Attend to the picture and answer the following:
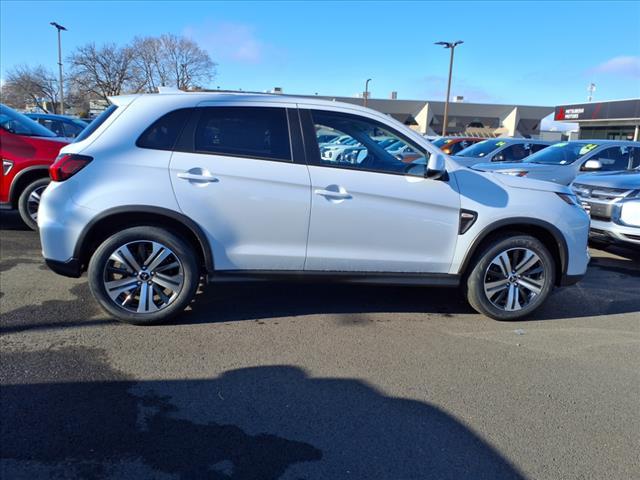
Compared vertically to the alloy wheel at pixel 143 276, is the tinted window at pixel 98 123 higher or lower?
higher

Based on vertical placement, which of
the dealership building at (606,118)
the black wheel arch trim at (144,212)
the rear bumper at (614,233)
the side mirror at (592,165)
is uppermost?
the dealership building at (606,118)

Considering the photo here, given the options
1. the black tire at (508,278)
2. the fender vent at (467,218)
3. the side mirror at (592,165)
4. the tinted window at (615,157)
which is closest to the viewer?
the fender vent at (467,218)

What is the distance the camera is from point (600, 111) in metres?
39.8

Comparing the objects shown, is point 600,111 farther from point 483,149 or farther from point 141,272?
point 141,272

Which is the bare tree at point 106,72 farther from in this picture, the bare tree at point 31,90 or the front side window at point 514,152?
the front side window at point 514,152

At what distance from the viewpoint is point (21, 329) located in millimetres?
3852

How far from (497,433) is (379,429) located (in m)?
0.68

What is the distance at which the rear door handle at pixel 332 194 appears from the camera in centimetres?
389

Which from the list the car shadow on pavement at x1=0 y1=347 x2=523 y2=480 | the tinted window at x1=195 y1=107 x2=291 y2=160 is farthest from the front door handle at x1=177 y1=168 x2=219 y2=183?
the car shadow on pavement at x1=0 y1=347 x2=523 y2=480

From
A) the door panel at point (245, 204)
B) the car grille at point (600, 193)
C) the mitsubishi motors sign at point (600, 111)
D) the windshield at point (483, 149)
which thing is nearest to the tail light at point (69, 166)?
the door panel at point (245, 204)

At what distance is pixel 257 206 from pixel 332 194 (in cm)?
62

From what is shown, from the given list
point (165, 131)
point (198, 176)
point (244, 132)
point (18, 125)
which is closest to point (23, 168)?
point (18, 125)

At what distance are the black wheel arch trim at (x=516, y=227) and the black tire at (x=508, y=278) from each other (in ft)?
0.33

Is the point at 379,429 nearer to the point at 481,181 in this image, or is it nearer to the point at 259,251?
the point at 259,251
